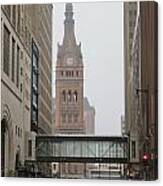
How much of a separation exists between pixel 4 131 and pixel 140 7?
3.78 feet

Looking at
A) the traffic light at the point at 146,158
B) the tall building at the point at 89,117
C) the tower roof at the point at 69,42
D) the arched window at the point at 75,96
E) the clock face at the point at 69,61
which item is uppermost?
the tower roof at the point at 69,42

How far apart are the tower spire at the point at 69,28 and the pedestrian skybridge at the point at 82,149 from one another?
59 cm

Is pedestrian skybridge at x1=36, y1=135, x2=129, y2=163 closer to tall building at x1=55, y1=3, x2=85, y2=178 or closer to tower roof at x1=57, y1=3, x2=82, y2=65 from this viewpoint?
tall building at x1=55, y1=3, x2=85, y2=178

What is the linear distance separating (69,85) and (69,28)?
0.36 metres

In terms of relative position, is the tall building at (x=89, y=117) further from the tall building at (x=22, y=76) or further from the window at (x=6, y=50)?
the window at (x=6, y=50)

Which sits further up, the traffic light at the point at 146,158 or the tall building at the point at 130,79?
the tall building at the point at 130,79

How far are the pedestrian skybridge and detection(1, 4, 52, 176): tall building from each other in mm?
95

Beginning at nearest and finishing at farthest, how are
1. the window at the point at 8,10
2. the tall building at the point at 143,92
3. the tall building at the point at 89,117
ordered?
the tall building at the point at 143,92, the tall building at the point at 89,117, the window at the point at 8,10

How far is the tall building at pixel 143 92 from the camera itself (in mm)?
3279

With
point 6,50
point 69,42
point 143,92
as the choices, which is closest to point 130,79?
point 143,92

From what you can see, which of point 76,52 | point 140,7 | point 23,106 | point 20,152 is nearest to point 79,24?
point 76,52

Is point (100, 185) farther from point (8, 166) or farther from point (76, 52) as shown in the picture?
point (76, 52)

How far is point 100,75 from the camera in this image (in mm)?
3395

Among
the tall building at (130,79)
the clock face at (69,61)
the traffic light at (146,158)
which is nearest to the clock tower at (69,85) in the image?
the clock face at (69,61)
